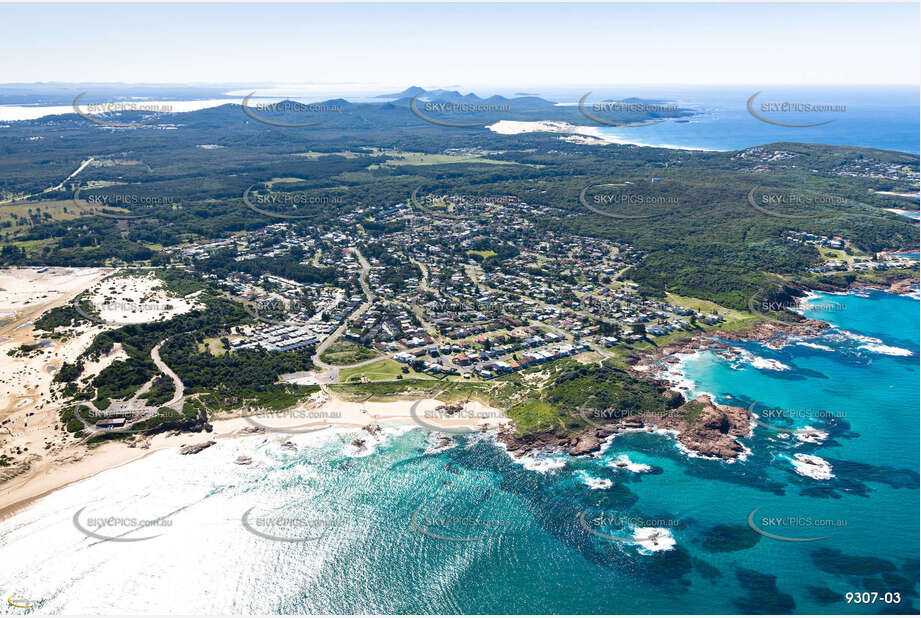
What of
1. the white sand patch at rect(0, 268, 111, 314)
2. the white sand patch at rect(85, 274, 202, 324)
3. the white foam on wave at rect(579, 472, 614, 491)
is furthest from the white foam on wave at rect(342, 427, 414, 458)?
the white sand patch at rect(0, 268, 111, 314)

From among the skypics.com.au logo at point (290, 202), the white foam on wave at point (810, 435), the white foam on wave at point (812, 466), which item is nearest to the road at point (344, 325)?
the skypics.com.au logo at point (290, 202)

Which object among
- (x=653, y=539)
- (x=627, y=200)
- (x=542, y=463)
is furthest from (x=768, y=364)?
(x=627, y=200)

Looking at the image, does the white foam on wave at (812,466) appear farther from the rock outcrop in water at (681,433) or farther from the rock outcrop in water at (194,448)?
the rock outcrop in water at (194,448)

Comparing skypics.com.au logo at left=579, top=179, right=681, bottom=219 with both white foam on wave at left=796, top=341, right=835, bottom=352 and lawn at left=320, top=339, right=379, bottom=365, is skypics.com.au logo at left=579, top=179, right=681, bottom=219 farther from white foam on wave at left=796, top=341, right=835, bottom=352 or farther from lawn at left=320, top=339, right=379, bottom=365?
lawn at left=320, top=339, right=379, bottom=365

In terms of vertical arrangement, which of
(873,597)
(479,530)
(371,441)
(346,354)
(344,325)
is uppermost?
(344,325)

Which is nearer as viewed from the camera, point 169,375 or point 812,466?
point 812,466

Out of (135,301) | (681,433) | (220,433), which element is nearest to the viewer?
(681,433)

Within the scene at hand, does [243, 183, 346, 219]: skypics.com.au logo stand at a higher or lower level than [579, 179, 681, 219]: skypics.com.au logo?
lower

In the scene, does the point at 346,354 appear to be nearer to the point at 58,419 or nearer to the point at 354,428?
the point at 354,428
